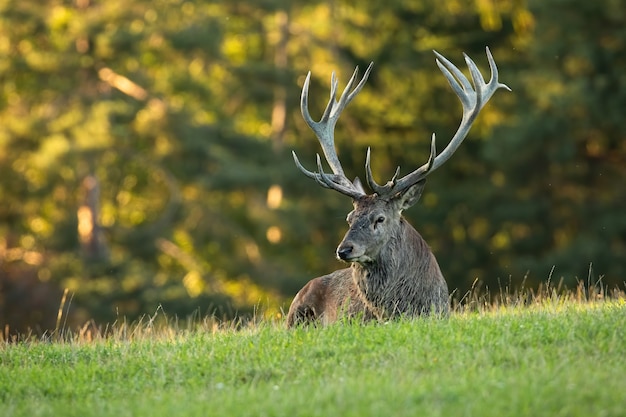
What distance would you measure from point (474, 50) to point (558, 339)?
27.3m

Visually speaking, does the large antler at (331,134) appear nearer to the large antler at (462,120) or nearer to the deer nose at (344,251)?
the large antler at (462,120)

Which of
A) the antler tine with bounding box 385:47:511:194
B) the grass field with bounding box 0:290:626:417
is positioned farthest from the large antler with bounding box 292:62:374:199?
the grass field with bounding box 0:290:626:417

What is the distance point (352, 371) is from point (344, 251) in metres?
2.51

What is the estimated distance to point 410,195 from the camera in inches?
422

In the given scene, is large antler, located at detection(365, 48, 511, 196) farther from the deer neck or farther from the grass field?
the grass field

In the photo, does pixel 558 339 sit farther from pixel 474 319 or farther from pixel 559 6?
pixel 559 6

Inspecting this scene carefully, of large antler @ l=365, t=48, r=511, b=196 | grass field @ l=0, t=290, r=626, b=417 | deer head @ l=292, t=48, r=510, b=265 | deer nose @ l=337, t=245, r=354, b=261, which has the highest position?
large antler @ l=365, t=48, r=511, b=196

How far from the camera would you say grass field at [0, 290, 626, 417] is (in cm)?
668

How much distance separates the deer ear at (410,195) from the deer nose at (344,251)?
2.53 feet

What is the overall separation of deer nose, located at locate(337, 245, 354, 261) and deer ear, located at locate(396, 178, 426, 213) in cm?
77

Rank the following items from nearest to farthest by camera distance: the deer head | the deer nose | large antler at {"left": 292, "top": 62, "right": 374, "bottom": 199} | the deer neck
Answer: the deer nose < the deer head < the deer neck < large antler at {"left": 292, "top": 62, "right": 374, "bottom": 199}

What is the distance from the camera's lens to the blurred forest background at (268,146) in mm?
28328

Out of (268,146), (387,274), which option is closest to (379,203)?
(387,274)

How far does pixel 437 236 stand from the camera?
34250 millimetres
